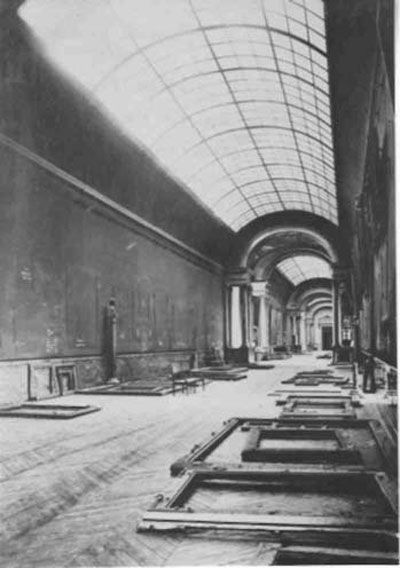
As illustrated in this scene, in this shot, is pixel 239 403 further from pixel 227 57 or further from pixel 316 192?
pixel 316 192

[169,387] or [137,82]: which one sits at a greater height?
[137,82]

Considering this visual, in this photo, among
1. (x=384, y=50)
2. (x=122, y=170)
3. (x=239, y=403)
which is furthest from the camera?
(x=122, y=170)

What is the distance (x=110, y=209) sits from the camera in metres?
15.9

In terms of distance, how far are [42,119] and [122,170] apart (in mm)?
3985

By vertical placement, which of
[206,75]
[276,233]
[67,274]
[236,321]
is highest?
[206,75]

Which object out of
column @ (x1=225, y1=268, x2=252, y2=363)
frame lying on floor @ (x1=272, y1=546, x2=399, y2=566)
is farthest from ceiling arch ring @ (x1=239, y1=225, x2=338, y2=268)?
frame lying on floor @ (x1=272, y1=546, x2=399, y2=566)

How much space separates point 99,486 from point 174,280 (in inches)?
669

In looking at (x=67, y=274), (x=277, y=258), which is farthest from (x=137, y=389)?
(x=277, y=258)

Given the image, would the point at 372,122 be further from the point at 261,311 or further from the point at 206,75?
the point at 261,311

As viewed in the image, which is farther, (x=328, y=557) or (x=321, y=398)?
(x=321, y=398)

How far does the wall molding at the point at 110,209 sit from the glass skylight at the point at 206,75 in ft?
5.63

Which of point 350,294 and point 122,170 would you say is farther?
point 350,294

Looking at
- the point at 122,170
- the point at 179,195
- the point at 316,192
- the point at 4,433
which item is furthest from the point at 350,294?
the point at 4,433

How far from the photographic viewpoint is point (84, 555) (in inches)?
130
